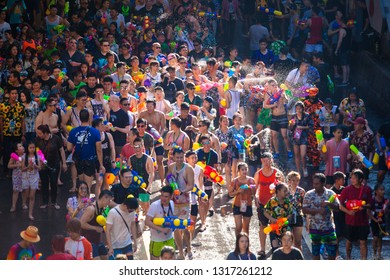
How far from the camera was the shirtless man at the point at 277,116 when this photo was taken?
18.6 metres

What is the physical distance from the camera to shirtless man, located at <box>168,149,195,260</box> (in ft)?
45.7

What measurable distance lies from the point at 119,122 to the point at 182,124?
1034 mm

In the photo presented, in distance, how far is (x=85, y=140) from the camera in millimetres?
15484

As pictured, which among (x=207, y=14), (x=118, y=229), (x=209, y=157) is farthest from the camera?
(x=207, y=14)

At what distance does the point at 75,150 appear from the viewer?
15562 millimetres

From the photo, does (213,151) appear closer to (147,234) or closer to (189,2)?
(147,234)

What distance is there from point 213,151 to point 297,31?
9.35 metres

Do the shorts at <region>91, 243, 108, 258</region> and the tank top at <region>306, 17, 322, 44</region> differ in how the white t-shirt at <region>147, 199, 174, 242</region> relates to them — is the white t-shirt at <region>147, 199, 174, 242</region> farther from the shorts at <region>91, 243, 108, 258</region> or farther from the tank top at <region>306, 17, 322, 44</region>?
the tank top at <region>306, 17, 322, 44</region>

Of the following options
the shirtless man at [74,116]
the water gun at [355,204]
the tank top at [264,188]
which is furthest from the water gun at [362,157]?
the shirtless man at [74,116]

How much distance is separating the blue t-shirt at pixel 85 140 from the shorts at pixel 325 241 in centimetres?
359

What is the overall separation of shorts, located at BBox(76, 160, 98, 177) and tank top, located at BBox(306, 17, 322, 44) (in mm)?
8854

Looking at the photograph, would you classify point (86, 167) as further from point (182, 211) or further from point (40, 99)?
point (40, 99)

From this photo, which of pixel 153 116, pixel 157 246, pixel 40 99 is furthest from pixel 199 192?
pixel 40 99
